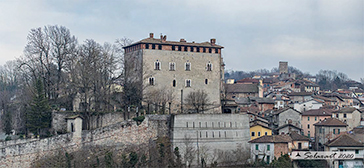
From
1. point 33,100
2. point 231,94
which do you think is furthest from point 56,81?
point 231,94

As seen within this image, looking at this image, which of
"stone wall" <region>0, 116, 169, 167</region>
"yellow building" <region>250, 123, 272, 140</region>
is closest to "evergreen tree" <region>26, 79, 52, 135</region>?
"stone wall" <region>0, 116, 169, 167</region>

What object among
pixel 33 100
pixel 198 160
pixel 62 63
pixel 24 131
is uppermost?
pixel 62 63

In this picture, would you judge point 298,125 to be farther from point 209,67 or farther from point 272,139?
point 209,67

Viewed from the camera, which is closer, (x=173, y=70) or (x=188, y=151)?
(x=188, y=151)

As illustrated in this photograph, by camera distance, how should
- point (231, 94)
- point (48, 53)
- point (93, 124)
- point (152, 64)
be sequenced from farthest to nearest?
point (231, 94)
point (152, 64)
point (48, 53)
point (93, 124)

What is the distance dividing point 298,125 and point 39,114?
28.2 metres

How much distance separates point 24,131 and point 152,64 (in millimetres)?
14519

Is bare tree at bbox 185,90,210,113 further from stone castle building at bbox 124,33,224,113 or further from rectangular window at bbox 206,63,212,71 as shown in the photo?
rectangular window at bbox 206,63,212,71

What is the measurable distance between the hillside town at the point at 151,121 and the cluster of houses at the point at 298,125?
111mm

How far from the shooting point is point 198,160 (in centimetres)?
4231

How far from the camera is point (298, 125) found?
5369 cm

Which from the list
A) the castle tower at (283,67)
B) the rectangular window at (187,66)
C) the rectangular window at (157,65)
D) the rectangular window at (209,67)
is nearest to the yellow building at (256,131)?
the rectangular window at (209,67)

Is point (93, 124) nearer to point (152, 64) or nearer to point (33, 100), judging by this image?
point (33, 100)

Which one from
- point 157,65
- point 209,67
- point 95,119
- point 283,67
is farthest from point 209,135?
point 283,67
